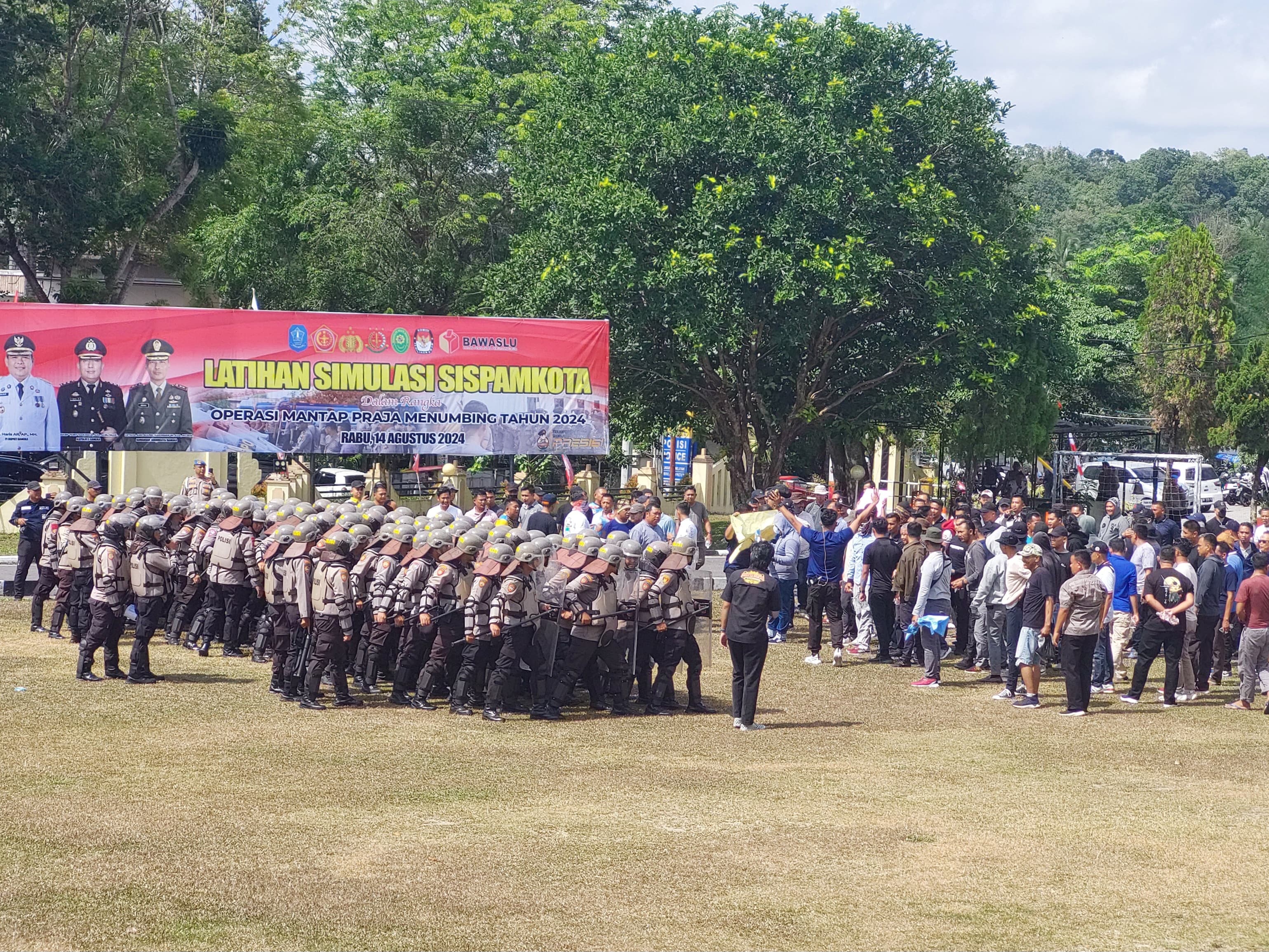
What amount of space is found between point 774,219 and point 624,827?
19093 mm

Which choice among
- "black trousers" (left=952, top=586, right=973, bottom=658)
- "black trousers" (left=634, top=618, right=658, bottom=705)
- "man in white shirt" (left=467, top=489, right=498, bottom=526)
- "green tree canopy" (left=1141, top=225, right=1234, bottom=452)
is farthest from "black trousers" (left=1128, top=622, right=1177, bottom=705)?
"green tree canopy" (left=1141, top=225, right=1234, bottom=452)

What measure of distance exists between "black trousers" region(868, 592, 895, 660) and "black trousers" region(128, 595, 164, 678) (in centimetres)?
799

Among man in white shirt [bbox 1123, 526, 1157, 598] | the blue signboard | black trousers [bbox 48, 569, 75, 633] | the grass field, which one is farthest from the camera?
the blue signboard

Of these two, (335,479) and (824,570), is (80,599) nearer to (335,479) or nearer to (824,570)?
(824,570)

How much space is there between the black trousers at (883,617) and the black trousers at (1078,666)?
9.56 feet

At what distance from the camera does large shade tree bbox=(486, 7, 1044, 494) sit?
27562 mm

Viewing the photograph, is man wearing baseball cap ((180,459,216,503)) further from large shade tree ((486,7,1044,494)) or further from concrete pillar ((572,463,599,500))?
concrete pillar ((572,463,599,500))

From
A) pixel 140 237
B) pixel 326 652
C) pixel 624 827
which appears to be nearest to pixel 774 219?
pixel 326 652

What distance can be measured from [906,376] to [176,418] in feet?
52.0

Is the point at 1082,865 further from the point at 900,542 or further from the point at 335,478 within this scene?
the point at 335,478

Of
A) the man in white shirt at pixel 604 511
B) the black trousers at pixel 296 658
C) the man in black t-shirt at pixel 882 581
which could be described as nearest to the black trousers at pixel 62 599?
the black trousers at pixel 296 658

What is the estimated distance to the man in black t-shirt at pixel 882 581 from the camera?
55.8ft

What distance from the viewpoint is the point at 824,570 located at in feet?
59.4

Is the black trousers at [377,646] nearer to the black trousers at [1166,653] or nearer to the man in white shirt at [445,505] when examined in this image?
the man in white shirt at [445,505]
